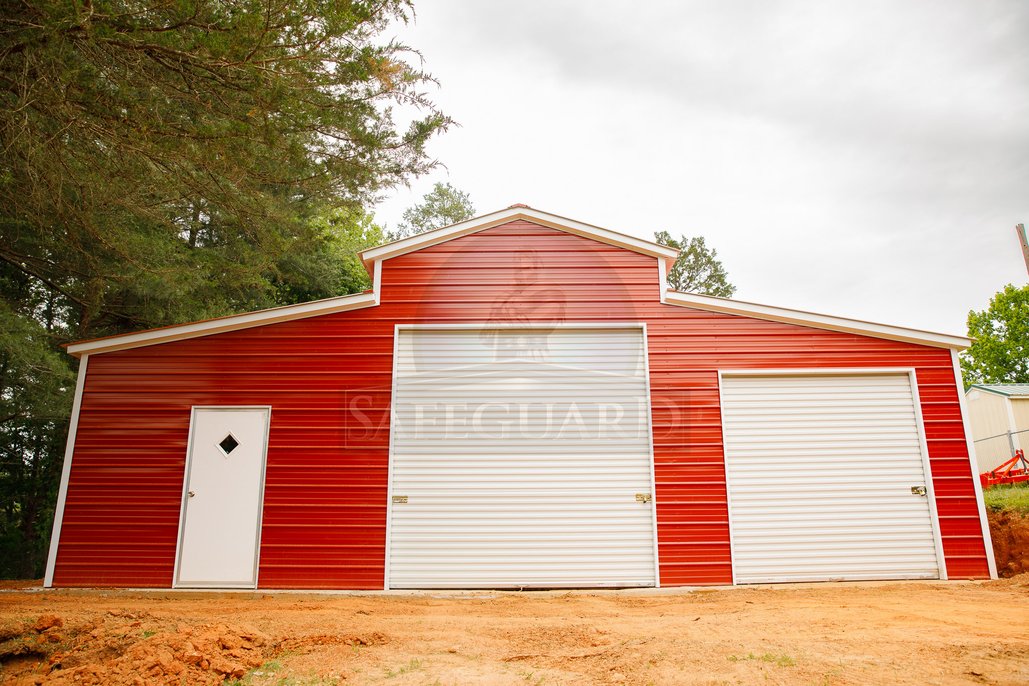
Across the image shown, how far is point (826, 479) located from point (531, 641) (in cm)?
500

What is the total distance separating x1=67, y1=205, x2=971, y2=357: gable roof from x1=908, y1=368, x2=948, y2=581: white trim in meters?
0.70

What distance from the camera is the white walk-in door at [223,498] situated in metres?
7.08

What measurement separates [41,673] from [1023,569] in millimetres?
10862

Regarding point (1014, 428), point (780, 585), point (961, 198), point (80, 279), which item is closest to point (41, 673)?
point (780, 585)

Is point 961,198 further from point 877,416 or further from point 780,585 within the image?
point 780,585

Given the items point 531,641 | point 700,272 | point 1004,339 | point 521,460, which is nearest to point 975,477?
point 521,460

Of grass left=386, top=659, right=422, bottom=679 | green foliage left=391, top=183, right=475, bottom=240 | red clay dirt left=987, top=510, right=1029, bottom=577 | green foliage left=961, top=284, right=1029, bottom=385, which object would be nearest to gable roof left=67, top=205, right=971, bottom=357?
red clay dirt left=987, top=510, right=1029, bottom=577

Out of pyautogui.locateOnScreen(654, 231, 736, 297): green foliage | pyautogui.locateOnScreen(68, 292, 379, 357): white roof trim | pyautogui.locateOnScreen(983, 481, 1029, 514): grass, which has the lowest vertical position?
pyautogui.locateOnScreen(983, 481, 1029, 514): grass

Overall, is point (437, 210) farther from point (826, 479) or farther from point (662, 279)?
point (826, 479)

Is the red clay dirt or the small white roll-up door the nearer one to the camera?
the small white roll-up door

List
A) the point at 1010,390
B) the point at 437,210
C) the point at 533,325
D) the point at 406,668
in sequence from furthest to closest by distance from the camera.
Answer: the point at 437,210 → the point at 1010,390 → the point at 533,325 → the point at 406,668

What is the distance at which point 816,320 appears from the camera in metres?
7.71

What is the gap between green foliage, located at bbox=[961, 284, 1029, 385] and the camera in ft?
111

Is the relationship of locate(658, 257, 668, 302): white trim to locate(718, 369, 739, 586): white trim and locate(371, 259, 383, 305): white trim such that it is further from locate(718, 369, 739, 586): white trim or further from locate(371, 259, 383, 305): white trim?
locate(371, 259, 383, 305): white trim
